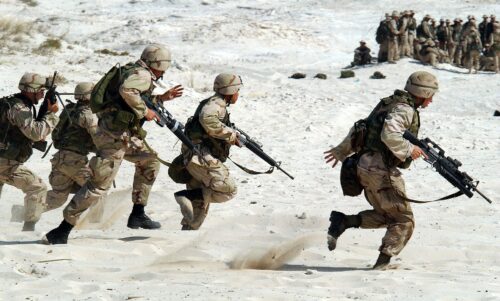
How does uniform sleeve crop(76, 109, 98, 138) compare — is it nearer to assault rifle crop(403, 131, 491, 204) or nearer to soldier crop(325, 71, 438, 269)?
soldier crop(325, 71, 438, 269)

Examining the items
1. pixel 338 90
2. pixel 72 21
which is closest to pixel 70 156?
pixel 338 90

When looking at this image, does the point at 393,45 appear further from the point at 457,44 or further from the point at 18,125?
the point at 18,125

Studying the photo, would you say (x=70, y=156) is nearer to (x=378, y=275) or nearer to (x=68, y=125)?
(x=68, y=125)

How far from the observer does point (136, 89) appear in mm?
6863

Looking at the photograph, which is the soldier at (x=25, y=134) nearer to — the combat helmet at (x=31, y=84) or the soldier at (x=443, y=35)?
the combat helmet at (x=31, y=84)

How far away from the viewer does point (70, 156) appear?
8.16 m

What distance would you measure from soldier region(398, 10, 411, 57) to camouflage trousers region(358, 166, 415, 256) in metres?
19.0

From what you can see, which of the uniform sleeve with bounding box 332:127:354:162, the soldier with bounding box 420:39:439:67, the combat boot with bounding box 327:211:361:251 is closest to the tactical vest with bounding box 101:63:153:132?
the uniform sleeve with bounding box 332:127:354:162

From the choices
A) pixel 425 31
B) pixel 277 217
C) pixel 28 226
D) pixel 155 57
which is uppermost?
pixel 155 57

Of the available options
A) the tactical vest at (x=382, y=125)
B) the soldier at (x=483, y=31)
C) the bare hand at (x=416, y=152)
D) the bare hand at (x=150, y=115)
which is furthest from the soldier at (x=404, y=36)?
the bare hand at (x=416, y=152)

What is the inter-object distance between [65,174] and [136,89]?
171 centimetres

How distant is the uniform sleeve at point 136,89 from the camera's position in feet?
22.4

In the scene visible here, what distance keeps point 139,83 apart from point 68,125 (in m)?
1.44

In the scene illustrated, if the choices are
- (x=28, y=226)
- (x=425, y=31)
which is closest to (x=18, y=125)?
(x=28, y=226)
